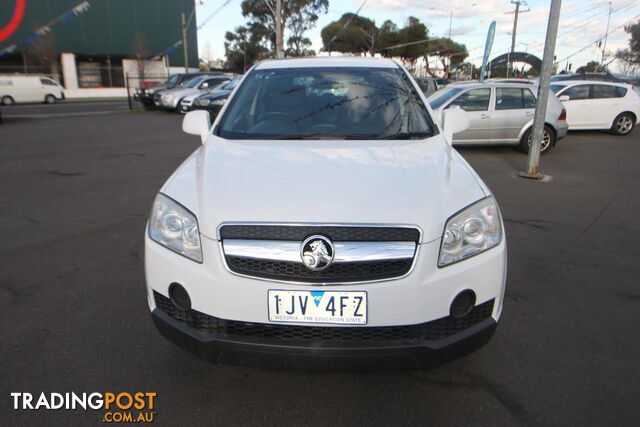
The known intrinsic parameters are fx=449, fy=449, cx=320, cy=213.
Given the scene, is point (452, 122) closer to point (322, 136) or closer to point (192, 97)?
point (322, 136)

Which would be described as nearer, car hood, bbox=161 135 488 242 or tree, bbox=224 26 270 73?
car hood, bbox=161 135 488 242

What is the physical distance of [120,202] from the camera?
5.80 metres

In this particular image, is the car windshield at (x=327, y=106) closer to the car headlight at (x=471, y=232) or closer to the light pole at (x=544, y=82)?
the car headlight at (x=471, y=232)

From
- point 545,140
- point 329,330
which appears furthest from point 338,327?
point 545,140

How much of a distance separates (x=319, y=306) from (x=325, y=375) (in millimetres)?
739

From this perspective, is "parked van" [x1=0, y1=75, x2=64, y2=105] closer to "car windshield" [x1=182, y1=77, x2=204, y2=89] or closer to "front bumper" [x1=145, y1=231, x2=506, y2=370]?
"car windshield" [x1=182, y1=77, x2=204, y2=89]

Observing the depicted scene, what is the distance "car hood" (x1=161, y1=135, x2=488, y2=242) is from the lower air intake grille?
0.39 m

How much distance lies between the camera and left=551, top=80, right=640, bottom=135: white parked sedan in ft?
40.0

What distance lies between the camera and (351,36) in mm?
61312

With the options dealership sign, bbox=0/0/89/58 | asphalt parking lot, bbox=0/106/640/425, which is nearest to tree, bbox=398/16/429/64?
dealership sign, bbox=0/0/89/58

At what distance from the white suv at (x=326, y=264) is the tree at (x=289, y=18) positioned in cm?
5059

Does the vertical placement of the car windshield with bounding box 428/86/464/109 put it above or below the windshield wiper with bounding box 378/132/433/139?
above

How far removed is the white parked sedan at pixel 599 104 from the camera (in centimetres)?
1218

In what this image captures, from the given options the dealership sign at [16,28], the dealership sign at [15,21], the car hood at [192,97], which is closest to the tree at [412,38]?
the dealership sign at [16,28]
